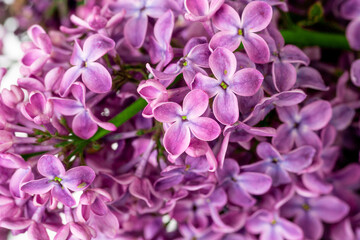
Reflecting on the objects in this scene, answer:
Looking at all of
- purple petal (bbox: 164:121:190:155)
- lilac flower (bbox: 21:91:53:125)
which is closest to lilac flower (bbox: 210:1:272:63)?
purple petal (bbox: 164:121:190:155)

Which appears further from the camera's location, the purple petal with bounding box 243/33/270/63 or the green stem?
the green stem

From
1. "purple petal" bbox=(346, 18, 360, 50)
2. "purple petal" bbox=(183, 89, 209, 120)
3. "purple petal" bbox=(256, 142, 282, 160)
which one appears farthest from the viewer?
"purple petal" bbox=(346, 18, 360, 50)

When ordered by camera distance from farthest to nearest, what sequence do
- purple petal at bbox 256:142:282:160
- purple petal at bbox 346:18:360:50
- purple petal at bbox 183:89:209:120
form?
1. purple petal at bbox 346:18:360:50
2. purple petal at bbox 256:142:282:160
3. purple petal at bbox 183:89:209:120

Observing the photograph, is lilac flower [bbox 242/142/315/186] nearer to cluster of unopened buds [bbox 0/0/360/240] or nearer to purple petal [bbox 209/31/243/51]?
cluster of unopened buds [bbox 0/0/360/240]

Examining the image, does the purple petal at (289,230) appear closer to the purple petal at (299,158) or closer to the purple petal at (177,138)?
the purple petal at (299,158)

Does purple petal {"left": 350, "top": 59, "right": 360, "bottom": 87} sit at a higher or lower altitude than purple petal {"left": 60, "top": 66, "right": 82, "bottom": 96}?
lower

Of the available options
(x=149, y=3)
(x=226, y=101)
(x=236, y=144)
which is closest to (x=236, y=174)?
(x=236, y=144)

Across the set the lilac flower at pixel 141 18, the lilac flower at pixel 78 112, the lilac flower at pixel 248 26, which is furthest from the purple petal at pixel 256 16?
the lilac flower at pixel 78 112

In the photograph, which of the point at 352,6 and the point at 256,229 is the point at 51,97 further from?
the point at 352,6
